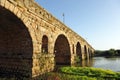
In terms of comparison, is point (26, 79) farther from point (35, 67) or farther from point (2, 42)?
point (2, 42)

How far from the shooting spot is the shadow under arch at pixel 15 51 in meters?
9.50

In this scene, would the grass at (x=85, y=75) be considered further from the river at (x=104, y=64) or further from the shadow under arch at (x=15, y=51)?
the river at (x=104, y=64)

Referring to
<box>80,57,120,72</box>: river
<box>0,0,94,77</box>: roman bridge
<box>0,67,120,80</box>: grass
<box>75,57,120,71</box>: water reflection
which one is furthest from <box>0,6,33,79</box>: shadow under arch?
<box>75,57,120,71</box>: water reflection

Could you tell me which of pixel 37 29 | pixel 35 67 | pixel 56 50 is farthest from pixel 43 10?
pixel 56 50

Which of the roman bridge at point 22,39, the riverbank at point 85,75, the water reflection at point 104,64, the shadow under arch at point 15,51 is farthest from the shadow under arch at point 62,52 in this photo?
the shadow under arch at point 15,51

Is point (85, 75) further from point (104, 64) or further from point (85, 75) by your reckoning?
point (104, 64)

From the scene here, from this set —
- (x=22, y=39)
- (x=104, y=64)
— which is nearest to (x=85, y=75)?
Answer: (x=22, y=39)

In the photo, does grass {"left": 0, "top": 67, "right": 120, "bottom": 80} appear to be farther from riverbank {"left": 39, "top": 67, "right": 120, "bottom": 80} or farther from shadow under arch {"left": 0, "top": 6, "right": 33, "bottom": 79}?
shadow under arch {"left": 0, "top": 6, "right": 33, "bottom": 79}

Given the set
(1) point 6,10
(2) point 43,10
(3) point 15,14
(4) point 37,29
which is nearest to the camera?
(1) point 6,10

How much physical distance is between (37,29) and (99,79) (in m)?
4.79

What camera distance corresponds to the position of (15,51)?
10047 millimetres

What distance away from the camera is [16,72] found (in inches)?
390

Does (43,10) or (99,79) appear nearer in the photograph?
(99,79)

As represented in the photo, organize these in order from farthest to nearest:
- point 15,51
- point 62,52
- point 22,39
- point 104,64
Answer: point 104,64
point 62,52
point 15,51
point 22,39
